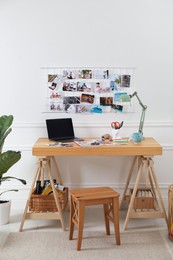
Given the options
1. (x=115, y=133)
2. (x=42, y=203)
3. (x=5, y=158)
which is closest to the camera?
(x=5, y=158)

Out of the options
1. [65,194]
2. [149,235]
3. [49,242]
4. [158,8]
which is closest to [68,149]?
[65,194]

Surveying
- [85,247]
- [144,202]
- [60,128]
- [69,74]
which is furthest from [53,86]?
[85,247]

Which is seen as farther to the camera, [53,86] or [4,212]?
[53,86]

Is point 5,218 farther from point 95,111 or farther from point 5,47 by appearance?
point 5,47

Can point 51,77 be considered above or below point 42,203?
above

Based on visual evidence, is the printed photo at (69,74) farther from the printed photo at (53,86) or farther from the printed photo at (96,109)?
the printed photo at (96,109)

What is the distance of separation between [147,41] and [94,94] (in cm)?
80

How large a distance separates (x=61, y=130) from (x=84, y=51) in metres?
0.88

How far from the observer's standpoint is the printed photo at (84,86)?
399 centimetres

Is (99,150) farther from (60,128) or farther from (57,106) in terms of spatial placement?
(57,106)

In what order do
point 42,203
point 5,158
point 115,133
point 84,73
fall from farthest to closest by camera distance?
point 84,73 → point 115,133 → point 42,203 → point 5,158

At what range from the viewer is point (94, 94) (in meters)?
4.01

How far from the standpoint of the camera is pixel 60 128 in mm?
3867

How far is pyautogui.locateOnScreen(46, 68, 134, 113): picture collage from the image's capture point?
13.0 feet
